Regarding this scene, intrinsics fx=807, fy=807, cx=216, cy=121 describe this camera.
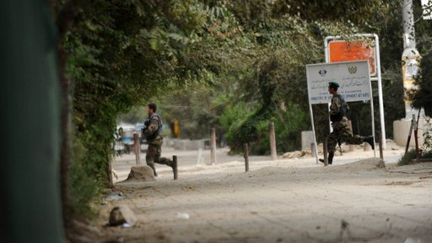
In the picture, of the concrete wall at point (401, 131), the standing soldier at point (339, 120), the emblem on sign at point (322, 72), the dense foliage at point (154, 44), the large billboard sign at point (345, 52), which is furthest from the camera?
the concrete wall at point (401, 131)

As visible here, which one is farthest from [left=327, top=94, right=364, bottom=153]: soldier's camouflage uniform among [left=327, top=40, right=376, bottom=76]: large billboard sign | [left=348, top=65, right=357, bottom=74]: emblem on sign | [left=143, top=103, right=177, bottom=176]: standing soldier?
[left=327, top=40, right=376, bottom=76]: large billboard sign

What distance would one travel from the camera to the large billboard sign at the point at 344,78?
2156 cm

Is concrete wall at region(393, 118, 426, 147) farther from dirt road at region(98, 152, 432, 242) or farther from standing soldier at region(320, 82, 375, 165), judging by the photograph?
dirt road at region(98, 152, 432, 242)

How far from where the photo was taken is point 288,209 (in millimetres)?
10602

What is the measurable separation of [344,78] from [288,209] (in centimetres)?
1168

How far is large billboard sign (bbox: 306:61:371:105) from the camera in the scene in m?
21.6

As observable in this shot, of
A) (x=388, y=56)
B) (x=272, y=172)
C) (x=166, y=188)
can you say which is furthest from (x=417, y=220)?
(x=388, y=56)

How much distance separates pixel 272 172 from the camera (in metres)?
18.9

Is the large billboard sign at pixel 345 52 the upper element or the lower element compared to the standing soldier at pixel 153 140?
upper

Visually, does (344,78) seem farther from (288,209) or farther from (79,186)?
(79,186)

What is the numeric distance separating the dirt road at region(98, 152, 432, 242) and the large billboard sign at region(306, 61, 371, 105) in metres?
4.92

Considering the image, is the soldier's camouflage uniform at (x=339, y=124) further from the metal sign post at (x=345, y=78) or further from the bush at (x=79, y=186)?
the bush at (x=79, y=186)

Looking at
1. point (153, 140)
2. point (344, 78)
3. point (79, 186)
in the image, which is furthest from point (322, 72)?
point (79, 186)

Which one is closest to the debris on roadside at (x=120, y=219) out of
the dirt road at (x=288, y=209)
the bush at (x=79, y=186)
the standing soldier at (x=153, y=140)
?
the dirt road at (x=288, y=209)
